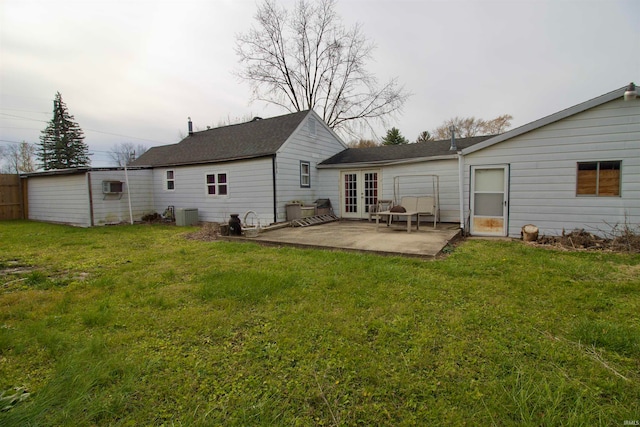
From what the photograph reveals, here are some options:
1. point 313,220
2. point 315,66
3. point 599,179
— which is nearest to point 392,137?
point 315,66

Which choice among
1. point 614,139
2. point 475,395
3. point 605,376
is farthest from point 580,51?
point 475,395

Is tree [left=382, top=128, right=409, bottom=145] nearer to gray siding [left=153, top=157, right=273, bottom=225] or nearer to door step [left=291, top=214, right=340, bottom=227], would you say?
door step [left=291, top=214, right=340, bottom=227]

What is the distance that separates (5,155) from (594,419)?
4316 centimetres

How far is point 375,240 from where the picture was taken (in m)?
7.00

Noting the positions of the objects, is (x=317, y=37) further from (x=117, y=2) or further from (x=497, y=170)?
(x=497, y=170)

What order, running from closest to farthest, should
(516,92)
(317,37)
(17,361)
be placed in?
(17,361) < (516,92) < (317,37)

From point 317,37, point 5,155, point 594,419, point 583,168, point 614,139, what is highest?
point 317,37

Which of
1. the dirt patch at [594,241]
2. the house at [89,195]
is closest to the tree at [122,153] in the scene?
the house at [89,195]

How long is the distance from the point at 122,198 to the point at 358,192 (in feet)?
33.5

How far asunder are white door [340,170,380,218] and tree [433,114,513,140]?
1577 centimetres

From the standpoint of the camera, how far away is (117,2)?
771 cm

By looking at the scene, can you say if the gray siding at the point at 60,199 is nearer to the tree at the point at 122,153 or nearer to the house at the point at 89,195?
the house at the point at 89,195

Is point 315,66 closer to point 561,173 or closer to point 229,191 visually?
point 229,191

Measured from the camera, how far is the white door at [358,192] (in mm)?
11508
